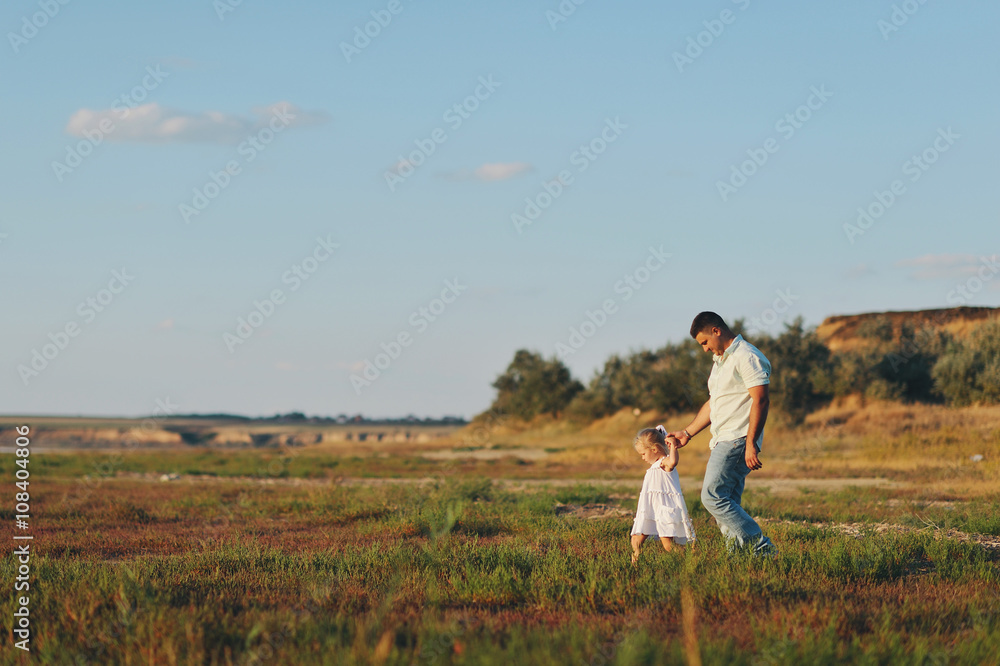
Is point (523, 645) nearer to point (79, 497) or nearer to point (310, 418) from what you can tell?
point (79, 497)

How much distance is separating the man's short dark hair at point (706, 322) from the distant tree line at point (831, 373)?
30.2 meters

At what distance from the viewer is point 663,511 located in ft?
24.1

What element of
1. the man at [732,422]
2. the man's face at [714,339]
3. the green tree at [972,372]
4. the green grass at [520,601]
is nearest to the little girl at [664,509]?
the green grass at [520,601]

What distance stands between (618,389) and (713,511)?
48.6m

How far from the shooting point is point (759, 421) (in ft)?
21.8

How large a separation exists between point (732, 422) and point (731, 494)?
607 mm

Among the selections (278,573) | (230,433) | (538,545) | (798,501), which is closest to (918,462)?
(798,501)

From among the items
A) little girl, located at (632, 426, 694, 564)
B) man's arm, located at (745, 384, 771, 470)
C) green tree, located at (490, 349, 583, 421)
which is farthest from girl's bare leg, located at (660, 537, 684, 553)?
green tree, located at (490, 349, 583, 421)

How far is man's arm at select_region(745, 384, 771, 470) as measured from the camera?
665 centimetres

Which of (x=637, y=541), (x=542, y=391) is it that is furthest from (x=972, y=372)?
(x=542, y=391)

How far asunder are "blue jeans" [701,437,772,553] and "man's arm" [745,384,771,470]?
265 millimetres

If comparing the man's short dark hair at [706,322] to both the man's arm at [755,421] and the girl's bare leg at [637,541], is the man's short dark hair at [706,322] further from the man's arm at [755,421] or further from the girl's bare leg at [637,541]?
the girl's bare leg at [637,541]

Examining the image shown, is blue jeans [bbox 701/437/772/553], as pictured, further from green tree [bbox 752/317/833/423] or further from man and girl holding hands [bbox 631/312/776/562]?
green tree [bbox 752/317/833/423]

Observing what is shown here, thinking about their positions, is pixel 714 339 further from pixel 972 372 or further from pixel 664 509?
pixel 972 372
